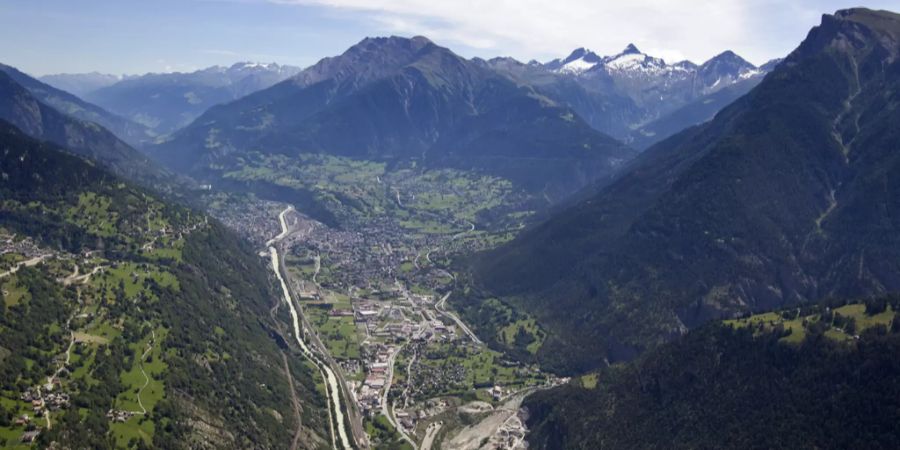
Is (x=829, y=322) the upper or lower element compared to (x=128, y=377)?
upper

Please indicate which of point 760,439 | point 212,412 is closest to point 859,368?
point 760,439

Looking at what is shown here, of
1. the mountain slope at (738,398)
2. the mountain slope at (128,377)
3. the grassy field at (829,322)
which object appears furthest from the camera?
the grassy field at (829,322)

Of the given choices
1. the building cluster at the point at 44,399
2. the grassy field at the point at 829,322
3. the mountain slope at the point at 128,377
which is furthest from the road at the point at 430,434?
the building cluster at the point at 44,399

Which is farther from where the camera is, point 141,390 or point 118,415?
point 141,390

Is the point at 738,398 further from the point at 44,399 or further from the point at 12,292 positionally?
the point at 12,292

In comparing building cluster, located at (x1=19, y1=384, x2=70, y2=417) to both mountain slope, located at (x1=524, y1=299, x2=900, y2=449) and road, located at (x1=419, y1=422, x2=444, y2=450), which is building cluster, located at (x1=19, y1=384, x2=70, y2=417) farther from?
mountain slope, located at (x1=524, y1=299, x2=900, y2=449)

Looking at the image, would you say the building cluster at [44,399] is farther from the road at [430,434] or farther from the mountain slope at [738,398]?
the mountain slope at [738,398]

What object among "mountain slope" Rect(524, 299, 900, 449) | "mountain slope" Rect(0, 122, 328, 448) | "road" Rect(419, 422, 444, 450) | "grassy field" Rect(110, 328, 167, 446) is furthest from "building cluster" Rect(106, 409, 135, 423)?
"mountain slope" Rect(524, 299, 900, 449)

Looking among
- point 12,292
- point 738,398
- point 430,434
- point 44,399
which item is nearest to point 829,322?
point 738,398
